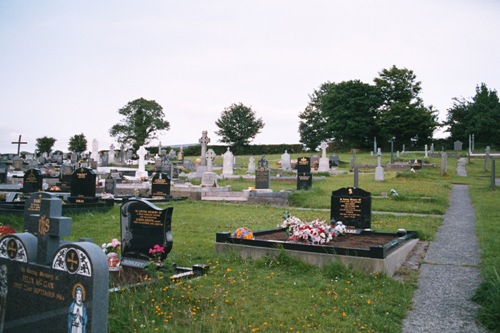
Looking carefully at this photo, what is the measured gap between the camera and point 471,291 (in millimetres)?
6344

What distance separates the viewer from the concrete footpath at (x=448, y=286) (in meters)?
5.14

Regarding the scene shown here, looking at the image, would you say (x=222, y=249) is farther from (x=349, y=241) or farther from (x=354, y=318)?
(x=354, y=318)

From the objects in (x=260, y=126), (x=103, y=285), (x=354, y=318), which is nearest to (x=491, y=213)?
(x=354, y=318)

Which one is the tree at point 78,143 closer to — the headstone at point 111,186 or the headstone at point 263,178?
the headstone at point 111,186

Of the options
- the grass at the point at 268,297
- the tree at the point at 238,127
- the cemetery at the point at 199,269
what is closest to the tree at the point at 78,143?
the tree at the point at 238,127

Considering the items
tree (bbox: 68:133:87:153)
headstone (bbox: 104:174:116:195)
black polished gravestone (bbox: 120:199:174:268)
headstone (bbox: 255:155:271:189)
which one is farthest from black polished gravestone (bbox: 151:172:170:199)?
tree (bbox: 68:133:87:153)

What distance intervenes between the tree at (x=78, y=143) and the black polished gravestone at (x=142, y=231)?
72.0m

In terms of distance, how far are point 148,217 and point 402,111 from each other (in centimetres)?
5607

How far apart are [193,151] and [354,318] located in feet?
214

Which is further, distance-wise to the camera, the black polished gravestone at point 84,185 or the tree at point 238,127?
the tree at point 238,127

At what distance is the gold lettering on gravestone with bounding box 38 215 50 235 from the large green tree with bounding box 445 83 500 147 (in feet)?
210

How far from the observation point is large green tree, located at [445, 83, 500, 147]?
60531 mm

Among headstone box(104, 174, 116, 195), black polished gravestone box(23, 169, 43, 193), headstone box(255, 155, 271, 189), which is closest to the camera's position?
black polished gravestone box(23, 169, 43, 193)

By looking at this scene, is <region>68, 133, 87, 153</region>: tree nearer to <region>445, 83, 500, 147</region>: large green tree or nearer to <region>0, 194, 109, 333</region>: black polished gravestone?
<region>445, 83, 500, 147</region>: large green tree
